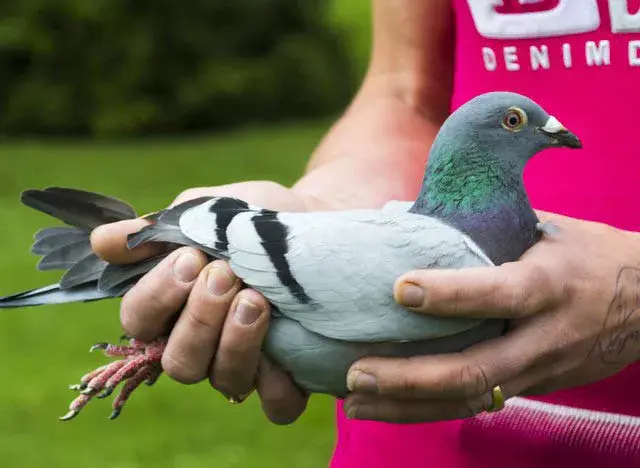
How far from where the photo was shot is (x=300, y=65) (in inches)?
499

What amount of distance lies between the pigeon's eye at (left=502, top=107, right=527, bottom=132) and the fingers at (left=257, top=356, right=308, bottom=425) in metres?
0.51

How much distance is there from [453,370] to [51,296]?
0.70 metres

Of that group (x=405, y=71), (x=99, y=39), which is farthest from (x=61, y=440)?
(x=99, y=39)

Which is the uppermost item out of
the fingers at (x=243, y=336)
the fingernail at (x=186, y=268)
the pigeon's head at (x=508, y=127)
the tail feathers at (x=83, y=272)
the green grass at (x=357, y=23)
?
the pigeon's head at (x=508, y=127)

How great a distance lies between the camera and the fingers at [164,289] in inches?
63.0

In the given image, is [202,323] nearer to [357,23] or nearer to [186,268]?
[186,268]

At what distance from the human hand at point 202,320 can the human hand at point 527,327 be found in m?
0.15

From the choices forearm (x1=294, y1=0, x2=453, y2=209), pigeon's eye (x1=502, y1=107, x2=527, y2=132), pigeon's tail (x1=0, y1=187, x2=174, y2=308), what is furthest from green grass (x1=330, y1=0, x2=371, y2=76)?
pigeon's eye (x1=502, y1=107, x2=527, y2=132)

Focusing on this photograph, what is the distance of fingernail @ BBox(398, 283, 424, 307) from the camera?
57.3 inches

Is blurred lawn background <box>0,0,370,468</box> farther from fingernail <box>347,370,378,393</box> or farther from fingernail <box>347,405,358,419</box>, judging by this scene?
fingernail <box>347,370,378,393</box>

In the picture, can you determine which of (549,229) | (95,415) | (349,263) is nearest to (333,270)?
(349,263)

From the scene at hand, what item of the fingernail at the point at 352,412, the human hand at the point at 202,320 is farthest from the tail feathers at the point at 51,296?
the fingernail at the point at 352,412

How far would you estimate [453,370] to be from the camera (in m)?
1.51

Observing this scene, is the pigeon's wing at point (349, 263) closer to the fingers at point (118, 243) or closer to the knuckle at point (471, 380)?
the knuckle at point (471, 380)
